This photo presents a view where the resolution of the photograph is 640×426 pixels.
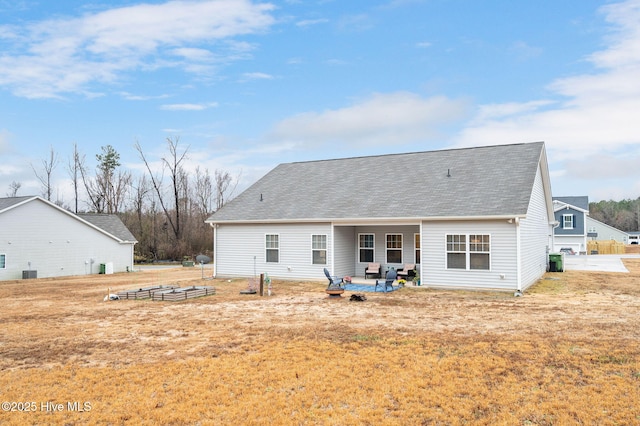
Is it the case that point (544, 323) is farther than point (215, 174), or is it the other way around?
point (215, 174)

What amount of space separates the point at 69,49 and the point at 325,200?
1319 centimetres

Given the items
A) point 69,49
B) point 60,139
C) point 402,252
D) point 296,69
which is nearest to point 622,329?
point 402,252

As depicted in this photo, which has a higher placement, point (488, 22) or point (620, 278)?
point (488, 22)

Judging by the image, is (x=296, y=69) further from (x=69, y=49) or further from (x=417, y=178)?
(x=69, y=49)

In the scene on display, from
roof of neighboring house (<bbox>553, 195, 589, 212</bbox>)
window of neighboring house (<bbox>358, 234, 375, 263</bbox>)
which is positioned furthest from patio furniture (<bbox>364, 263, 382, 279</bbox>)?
roof of neighboring house (<bbox>553, 195, 589, 212</bbox>)

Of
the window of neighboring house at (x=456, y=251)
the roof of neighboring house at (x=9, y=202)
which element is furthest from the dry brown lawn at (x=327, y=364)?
the roof of neighboring house at (x=9, y=202)

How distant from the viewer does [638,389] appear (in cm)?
581

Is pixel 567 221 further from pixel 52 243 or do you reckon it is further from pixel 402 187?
pixel 52 243

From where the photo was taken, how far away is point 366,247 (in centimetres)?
1986

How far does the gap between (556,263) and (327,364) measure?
20601mm

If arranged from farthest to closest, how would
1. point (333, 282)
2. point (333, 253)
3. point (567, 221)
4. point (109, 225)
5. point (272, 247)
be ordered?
point (567, 221) → point (109, 225) → point (272, 247) → point (333, 253) → point (333, 282)

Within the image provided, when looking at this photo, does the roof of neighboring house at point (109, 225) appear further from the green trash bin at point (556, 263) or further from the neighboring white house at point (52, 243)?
the green trash bin at point (556, 263)

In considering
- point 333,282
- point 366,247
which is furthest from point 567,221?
point 333,282

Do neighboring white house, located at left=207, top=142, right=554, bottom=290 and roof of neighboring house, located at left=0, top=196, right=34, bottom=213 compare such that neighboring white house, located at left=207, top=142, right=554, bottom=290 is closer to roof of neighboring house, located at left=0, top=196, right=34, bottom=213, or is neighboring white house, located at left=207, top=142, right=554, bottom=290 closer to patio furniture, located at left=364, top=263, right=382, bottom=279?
patio furniture, located at left=364, top=263, right=382, bottom=279
